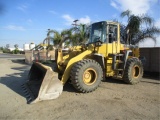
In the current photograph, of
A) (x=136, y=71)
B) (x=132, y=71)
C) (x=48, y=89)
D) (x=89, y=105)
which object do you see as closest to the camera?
(x=89, y=105)

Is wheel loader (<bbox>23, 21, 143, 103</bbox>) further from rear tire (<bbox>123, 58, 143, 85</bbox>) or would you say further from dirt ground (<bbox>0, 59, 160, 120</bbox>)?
dirt ground (<bbox>0, 59, 160, 120</bbox>)

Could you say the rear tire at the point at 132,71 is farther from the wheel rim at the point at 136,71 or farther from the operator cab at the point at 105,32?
the operator cab at the point at 105,32

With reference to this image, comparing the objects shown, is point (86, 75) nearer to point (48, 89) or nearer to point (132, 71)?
point (48, 89)

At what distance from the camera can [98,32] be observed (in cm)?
882

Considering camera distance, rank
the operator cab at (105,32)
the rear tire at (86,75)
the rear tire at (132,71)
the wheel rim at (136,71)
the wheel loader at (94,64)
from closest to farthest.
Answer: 1. the rear tire at (86,75)
2. the wheel loader at (94,64)
3. the operator cab at (105,32)
4. the rear tire at (132,71)
5. the wheel rim at (136,71)

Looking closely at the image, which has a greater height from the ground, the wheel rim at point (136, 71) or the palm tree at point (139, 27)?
the palm tree at point (139, 27)

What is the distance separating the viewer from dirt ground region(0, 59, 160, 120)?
17.0ft

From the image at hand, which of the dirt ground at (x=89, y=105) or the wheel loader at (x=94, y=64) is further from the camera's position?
the wheel loader at (x=94, y=64)

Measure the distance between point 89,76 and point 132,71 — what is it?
7.87ft

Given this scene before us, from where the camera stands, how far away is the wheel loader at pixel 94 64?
287 inches

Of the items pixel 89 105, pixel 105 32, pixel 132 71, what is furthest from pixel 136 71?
pixel 89 105

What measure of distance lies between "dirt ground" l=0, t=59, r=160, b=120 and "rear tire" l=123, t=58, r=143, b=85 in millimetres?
880

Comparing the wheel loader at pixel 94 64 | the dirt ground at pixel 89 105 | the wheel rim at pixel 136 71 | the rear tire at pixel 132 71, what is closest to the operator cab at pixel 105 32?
the wheel loader at pixel 94 64

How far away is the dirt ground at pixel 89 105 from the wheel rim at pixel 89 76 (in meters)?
0.44
